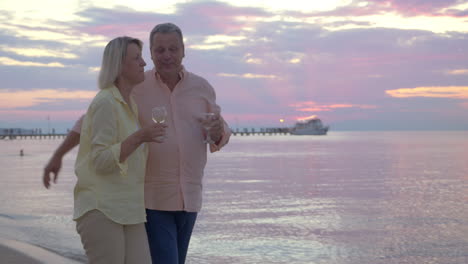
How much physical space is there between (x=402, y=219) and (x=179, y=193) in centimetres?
1134

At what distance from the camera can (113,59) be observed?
9.18 ft

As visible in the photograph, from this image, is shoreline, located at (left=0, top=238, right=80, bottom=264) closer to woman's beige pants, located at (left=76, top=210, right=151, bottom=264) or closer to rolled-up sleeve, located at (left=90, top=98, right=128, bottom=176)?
woman's beige pants, located at (left=76, top=210, right=151, bottom=264)

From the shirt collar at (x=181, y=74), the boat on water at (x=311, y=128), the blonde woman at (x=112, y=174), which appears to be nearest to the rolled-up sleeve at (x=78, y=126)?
the blonde woman at (x=112, y=174)

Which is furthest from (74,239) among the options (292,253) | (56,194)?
(56,194)

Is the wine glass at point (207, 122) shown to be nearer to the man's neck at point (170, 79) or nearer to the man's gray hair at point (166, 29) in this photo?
the man's neck at point (170, 79)

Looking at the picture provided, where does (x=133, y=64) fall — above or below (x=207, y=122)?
above

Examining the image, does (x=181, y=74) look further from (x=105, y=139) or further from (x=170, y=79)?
(x=105, y=139)

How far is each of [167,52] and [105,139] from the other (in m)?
0.79

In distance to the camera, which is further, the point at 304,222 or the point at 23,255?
the point at 304,222

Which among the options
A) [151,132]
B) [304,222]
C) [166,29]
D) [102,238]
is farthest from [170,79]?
[304,222]

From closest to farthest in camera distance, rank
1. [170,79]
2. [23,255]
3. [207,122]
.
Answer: [207,122] → [170,79] → [23,255]

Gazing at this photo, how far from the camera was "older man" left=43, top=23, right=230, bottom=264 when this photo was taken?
3.22 meters

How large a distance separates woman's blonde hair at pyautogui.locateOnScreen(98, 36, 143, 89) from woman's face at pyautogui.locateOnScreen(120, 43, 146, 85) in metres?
0.02

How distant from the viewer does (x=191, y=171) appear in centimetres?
329
